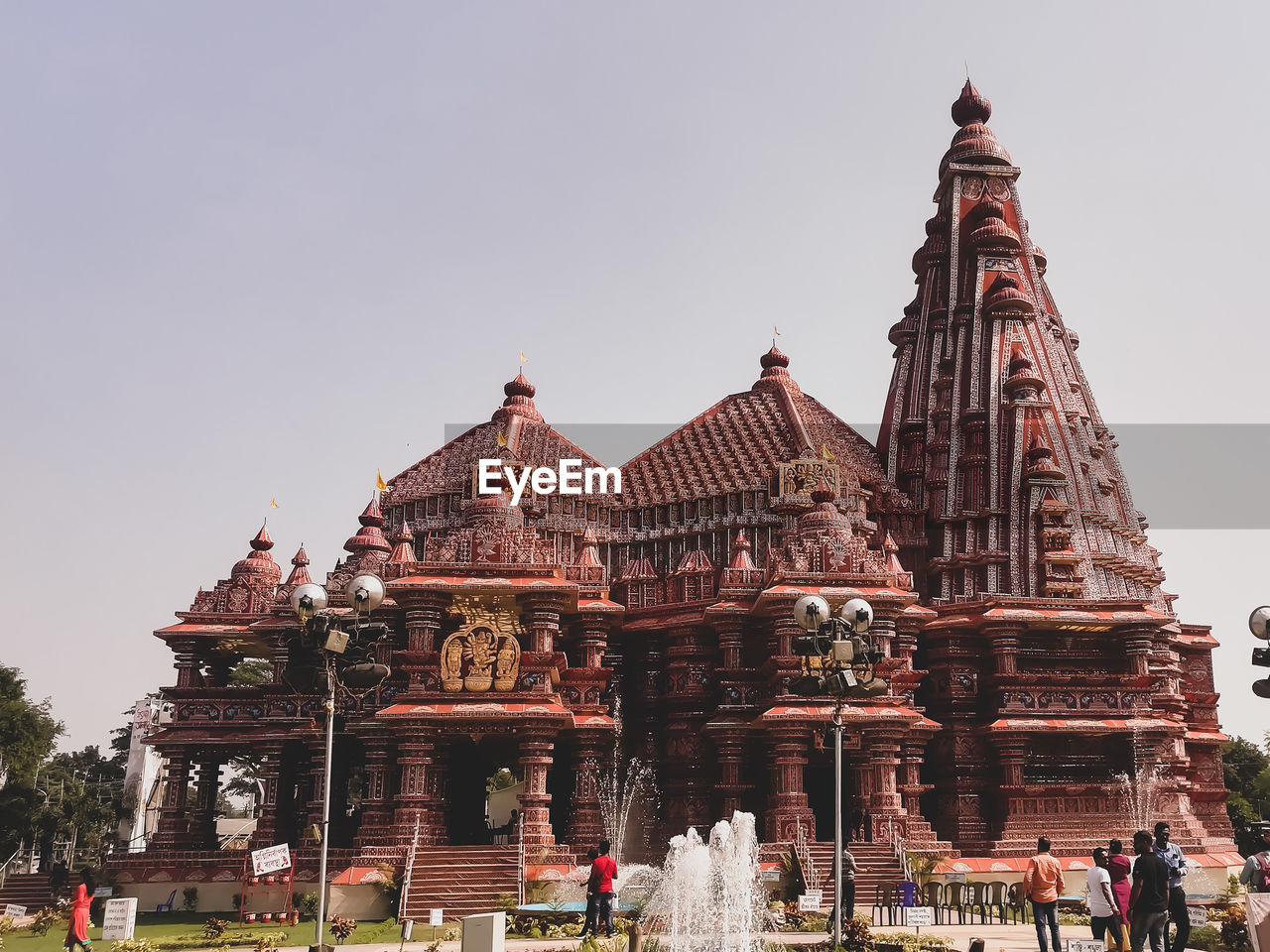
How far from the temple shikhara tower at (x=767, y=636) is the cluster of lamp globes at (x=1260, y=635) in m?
12.5

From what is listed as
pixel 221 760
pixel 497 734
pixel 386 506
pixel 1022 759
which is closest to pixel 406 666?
pixel 497 734

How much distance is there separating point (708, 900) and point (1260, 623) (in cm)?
1050

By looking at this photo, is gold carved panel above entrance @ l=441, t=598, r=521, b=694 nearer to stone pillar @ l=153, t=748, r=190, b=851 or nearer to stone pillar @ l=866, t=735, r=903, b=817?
stone pillar @ l=866, t=735, r=903, b=817

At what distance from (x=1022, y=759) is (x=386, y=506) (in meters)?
22.3

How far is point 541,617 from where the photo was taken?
30.0 m

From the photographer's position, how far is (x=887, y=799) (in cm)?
2884

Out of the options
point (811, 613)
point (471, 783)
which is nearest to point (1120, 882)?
point (811, 613)

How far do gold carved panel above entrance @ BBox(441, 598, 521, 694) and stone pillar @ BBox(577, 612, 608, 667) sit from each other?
3851 mm

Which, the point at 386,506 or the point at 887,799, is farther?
the point at 386,506

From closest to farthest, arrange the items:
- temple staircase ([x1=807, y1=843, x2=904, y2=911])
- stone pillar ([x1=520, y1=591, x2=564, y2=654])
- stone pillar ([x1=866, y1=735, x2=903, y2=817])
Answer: temple staircase ([x1=807, y1=843, x2=904, y2=911])
stone pillar ([x1=866, y1=735, x2=903, y2=817])
stone pillar ([x1=520, y1=591, x2=564, y2=654])

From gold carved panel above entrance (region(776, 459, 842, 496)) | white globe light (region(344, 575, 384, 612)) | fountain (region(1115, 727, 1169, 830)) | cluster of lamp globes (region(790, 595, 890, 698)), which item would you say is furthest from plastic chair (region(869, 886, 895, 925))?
gold carved panel above entrance (region(776, 459, 842, 496))

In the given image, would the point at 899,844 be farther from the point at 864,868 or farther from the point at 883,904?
the point at 883,904

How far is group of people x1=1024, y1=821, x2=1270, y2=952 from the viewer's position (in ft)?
42.7

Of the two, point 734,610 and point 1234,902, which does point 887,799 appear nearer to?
point 734,610
